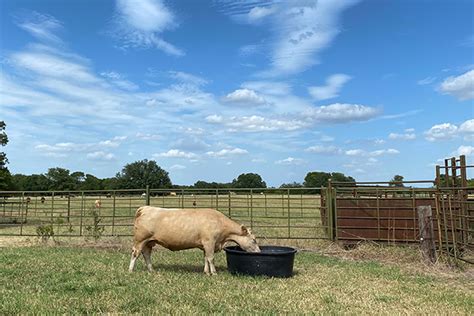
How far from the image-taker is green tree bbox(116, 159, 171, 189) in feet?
372

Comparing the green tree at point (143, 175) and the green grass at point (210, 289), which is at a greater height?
the green tree at point (143, 175)

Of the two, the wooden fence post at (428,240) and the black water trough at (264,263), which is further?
the wooden fence post at (428,240)

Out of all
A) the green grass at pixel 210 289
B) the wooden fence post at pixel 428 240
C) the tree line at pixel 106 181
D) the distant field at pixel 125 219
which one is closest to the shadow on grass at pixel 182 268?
the green grass at pixel 210 289

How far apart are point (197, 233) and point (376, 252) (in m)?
5.62

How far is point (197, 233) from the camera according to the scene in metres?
8.75

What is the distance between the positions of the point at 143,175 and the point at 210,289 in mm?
112346

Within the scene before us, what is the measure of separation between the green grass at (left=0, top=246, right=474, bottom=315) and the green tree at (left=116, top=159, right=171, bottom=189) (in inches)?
4089

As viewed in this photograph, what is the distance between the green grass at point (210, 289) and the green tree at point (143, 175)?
10386 cm

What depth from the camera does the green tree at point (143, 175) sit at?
372 ft

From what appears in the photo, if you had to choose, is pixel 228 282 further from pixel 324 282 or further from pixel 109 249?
pixel 109 249

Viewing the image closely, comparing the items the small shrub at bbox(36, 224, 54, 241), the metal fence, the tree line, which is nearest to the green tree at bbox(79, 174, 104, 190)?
the tree line

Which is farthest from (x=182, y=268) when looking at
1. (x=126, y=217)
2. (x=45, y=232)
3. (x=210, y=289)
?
(x=126, y=217)

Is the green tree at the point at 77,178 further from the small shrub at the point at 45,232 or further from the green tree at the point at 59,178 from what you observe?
the small shrub at the point at 45,232

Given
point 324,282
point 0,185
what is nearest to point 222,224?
point 324,282
